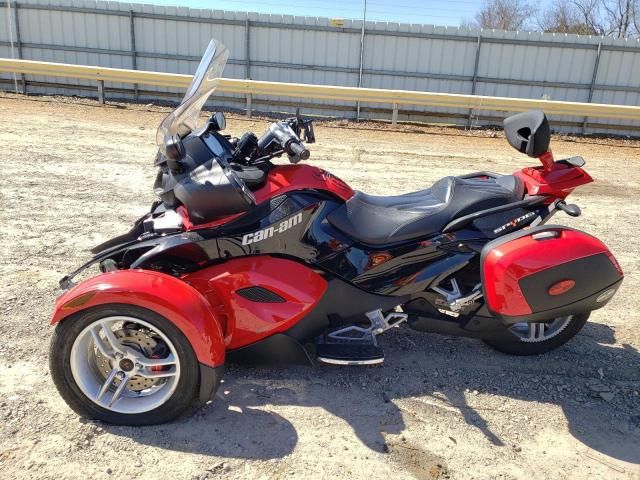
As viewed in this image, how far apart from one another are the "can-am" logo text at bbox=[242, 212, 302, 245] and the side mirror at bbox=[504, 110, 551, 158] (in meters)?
1.44

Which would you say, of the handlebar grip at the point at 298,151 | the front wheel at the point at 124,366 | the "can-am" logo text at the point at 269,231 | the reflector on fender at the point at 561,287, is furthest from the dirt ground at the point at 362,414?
the handlebar grip at the point at 298,151

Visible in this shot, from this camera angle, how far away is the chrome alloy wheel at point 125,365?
115 inches

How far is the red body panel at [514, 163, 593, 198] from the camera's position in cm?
338

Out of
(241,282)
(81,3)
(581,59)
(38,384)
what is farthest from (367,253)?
(81,3)

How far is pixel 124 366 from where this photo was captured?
297 centimetres

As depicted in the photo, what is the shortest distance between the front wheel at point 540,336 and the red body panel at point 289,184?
156cm

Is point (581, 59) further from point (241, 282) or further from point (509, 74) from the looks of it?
point (241, 282)

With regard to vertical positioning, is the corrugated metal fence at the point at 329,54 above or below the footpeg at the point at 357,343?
above

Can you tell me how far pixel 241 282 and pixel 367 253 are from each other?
2.47ft

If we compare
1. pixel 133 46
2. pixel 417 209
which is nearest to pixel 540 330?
pixel 417 209

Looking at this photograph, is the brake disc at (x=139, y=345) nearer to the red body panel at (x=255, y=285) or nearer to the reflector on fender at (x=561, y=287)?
the red body panel at (x=255, y=285)

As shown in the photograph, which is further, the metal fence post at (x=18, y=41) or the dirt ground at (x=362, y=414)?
the metal fence post at (x=18, y=41)

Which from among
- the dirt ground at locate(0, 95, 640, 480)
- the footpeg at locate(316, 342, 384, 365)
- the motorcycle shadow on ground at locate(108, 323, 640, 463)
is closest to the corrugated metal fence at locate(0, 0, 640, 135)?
the dirt ground at locate(0, 95, 640, 480)

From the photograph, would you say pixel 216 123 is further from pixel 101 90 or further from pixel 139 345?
pixel 101 90
